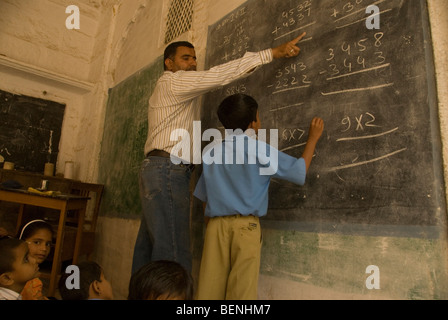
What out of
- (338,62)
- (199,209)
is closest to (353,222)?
(338,62)

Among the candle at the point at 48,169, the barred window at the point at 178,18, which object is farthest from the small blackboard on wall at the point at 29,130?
the barred window at the point at 178,18

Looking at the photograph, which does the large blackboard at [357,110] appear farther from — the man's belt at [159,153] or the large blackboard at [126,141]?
the large blackboard at [126,141]

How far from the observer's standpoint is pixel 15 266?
5.64 ft

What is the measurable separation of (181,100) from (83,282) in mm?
1133

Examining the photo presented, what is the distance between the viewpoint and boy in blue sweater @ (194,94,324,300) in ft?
4.68

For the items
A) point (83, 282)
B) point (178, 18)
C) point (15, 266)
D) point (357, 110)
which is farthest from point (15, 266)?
point (178, 18)

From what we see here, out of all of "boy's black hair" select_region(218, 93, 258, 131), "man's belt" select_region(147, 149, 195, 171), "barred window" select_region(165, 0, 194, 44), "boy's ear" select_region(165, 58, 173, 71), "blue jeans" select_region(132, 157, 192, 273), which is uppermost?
"barred window" select_region(165, 0, 194, 44)

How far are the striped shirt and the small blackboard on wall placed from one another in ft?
10.3

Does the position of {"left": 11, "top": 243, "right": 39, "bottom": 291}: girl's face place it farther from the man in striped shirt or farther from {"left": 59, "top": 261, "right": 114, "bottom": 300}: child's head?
the man in striped shirt

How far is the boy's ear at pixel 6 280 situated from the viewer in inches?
65.8

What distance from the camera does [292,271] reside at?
5.53ft

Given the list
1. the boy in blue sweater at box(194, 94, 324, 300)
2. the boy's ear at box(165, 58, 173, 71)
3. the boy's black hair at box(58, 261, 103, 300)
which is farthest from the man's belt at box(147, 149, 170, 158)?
the boy's black hair at box(58, 261, 103, 300)

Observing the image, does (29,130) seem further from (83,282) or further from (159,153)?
(83,282)
